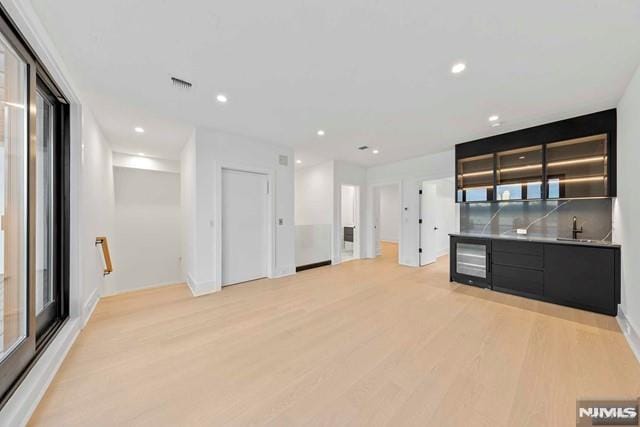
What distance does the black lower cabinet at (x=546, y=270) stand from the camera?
278 cm

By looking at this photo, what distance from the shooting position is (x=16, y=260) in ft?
5.22

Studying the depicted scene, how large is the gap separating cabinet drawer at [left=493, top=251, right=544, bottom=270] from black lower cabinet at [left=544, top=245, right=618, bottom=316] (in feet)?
0.28

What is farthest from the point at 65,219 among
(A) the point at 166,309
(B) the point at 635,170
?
(B) the point at 635,170

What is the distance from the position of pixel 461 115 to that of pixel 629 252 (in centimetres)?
232

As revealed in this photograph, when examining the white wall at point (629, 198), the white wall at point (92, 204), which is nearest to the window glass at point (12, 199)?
the white wall at point (92, 204)

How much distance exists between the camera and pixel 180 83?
2.41m

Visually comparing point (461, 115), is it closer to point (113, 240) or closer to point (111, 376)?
point (111, 376)

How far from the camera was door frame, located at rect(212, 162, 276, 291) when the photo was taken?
3.75 metres

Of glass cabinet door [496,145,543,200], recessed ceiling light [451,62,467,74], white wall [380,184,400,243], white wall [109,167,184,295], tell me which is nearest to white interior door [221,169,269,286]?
white wall [109,167,184,295]

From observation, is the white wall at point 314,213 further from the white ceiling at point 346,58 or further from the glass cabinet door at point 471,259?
the glass cabinet door at point 471,259

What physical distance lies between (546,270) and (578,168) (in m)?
1.54

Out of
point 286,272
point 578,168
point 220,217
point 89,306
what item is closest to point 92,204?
point 89,306

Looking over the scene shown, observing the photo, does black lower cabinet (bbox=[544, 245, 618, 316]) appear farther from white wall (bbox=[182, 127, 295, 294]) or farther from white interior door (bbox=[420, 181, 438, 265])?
white wall (bbox=[182, 127, 295, 294])

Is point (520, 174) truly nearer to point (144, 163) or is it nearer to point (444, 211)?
point (444, 211)
